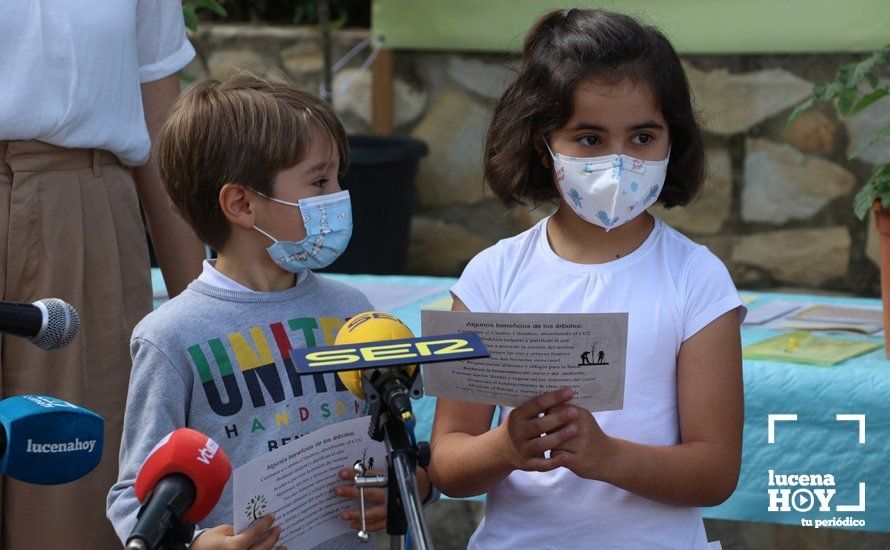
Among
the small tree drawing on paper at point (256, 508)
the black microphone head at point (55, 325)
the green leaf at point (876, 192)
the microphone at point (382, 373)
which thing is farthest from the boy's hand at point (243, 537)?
the green leaf at point (876, 192)

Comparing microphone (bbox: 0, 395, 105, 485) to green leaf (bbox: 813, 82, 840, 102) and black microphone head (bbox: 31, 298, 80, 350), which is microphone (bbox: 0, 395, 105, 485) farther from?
green leaf (bbox: 813, 82, 840, 102)

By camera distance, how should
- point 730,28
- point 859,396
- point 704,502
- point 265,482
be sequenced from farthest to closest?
point 730,28 < point 859,396 < point 704,502 < point 265,482

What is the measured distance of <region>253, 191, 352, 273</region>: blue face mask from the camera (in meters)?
2.00

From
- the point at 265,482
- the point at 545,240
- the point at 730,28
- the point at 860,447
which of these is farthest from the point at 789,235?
the point at 265,482

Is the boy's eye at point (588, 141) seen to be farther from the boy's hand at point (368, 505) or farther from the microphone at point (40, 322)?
the microphone at point (40, 322)

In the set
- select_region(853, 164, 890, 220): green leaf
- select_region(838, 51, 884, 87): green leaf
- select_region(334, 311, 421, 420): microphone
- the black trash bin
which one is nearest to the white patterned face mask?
select_region(334, 311, 421, 420): microphone

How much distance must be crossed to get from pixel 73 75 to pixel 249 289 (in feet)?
2.08

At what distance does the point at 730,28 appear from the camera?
5062mm

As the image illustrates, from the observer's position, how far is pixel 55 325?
129 cm

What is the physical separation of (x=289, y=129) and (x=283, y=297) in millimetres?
270

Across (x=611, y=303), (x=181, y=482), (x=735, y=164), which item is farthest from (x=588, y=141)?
(x=735, y=164)

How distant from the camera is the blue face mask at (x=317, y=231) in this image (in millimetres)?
1999

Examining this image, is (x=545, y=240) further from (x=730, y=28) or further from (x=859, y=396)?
(x=730, y=28)

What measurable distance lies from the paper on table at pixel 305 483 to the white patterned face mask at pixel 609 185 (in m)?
0.48
